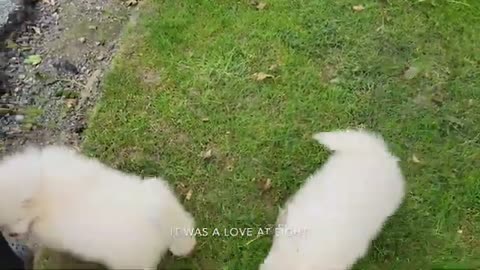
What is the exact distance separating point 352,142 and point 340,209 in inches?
10.3

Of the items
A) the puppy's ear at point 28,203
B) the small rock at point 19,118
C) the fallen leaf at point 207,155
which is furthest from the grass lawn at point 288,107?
the puppy's ear at point 28,203

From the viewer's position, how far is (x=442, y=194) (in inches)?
102

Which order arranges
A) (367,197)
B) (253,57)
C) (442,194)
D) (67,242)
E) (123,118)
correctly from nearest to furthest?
(67,242) → (367,197) → (442,194) → (123,118) → (253,57)

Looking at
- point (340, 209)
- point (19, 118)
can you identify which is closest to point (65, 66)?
point (19, 118)

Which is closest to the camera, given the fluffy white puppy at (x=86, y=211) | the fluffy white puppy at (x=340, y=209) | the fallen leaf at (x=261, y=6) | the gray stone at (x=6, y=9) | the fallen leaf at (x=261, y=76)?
the fluffy white puppy at (x=86, y=211)

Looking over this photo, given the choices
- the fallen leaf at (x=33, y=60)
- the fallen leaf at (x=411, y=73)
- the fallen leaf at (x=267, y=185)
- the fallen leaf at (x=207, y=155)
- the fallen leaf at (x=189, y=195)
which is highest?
the fallen leaf at (x=33, y=60)

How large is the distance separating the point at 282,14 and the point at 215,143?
67cm

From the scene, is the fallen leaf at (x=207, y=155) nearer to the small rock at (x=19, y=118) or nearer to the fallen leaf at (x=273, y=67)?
the fallen leaf at (x=273, y=67)

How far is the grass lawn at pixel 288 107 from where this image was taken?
8.32 ft

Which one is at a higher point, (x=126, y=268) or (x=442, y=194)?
(x=126, y=268)

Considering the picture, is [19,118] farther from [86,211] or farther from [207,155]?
[86,211]

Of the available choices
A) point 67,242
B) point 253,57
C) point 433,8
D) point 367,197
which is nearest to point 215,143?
point 253,57

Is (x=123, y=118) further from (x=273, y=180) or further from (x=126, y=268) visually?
(x=126, y=268)

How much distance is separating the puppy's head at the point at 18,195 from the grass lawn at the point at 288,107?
1.49 feet
